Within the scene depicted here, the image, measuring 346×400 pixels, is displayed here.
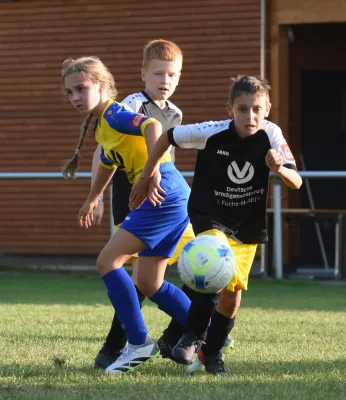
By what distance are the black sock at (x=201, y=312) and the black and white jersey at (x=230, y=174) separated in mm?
389

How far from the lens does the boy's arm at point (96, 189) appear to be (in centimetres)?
641

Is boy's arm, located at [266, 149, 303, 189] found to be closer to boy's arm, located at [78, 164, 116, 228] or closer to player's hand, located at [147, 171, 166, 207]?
player's hand, located at [147, 171, 166, 207]

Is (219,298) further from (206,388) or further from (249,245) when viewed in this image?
(206,388)

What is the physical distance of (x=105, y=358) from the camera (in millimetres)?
6133

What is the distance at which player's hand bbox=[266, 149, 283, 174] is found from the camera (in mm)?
5332

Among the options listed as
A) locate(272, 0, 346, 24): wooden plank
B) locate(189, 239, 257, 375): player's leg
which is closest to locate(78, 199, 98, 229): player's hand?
locate(189, 239, 257, 375): player's leg

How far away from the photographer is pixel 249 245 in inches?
232

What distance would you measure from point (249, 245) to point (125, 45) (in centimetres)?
1089

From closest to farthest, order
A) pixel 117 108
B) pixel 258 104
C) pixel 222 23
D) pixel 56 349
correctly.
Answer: pixel 258 104
pixel 117 108
pixel 56 349
pixel 222 23

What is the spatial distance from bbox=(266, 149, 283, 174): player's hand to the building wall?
10.5 metres

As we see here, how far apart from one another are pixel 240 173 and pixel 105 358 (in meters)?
1.37

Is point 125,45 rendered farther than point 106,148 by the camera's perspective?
Yes

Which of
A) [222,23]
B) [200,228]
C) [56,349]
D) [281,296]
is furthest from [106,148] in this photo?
[222,23]

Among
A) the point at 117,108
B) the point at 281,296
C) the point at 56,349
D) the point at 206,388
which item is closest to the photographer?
the point at 206,388
